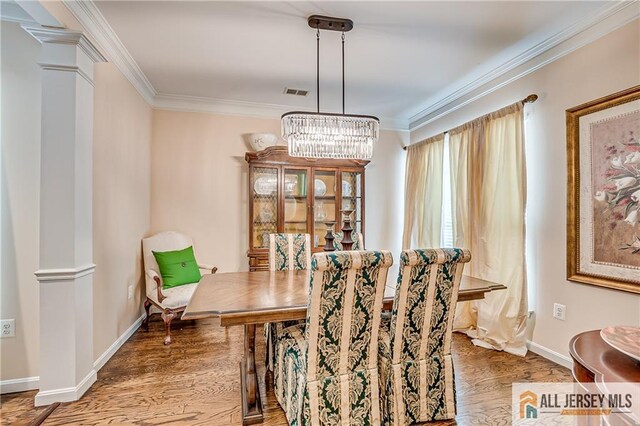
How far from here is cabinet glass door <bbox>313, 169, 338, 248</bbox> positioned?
13.3ft

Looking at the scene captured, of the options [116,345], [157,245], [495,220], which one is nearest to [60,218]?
[116,345]

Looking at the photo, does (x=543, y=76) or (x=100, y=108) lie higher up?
(x=543, y=76)

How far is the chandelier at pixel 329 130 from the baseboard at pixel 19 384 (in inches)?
94.7

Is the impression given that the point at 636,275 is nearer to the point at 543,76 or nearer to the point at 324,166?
the point at 543,76

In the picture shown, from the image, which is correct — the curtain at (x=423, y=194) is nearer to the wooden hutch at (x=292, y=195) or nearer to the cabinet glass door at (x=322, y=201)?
the wooden hutch at (x=292, y=195)

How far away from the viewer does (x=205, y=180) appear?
12.8ft

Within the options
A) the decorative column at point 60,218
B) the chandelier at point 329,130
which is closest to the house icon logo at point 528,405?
the chandelier at point 329,130

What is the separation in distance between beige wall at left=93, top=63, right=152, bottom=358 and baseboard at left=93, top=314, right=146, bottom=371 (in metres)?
0.04

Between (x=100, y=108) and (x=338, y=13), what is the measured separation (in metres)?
1.93

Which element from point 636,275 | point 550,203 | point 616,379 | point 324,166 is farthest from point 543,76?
point 616,379

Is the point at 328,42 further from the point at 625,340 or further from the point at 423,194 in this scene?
the point at 625,340

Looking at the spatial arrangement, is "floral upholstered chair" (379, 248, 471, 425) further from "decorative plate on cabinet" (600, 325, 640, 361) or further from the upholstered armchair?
the upholstered armchair

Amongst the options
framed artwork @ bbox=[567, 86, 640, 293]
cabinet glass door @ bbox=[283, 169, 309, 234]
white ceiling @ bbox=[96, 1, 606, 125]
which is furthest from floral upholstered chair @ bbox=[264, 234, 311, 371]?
framed artwork @ bbox=[567, 86, 640, 293]

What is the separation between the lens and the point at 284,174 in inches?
154
